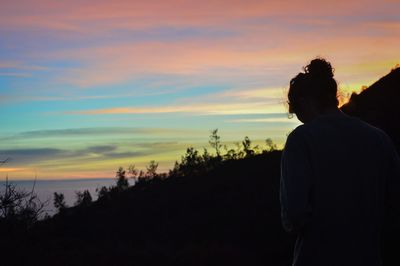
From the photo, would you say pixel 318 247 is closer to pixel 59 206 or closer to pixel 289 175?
pixel 289 175

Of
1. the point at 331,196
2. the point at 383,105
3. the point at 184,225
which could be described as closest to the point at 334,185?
the point at 331,196

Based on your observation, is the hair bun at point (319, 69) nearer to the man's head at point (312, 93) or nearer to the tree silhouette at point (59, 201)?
the man's head at point (312, 93)

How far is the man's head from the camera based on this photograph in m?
2.87

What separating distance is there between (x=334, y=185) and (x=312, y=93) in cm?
44

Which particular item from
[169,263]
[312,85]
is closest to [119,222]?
[169,263]

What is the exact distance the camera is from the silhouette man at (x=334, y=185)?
268cm

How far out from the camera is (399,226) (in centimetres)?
1163

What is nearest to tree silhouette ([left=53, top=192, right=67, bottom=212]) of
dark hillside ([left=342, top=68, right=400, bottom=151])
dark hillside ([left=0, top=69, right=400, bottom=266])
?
dark hillside ([left=0, top=69, right=400, bottom=266])

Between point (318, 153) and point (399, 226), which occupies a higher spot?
point (318, 153)

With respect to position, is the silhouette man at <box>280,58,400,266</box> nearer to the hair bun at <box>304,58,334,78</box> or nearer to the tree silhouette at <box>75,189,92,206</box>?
the hair bun at <box>304,58,334,78</box>

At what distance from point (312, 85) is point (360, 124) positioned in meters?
0.28

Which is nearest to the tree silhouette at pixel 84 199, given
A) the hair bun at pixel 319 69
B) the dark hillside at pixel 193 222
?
the dark hillside at pixel 193 222

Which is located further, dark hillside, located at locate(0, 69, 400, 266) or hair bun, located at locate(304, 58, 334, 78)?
dark hillside, located at locate(0, 69, 400, 266)

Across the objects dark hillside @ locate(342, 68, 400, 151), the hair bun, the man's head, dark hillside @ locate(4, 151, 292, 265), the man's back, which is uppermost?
dark hillside @ locate(342, 68, 400, 151)
